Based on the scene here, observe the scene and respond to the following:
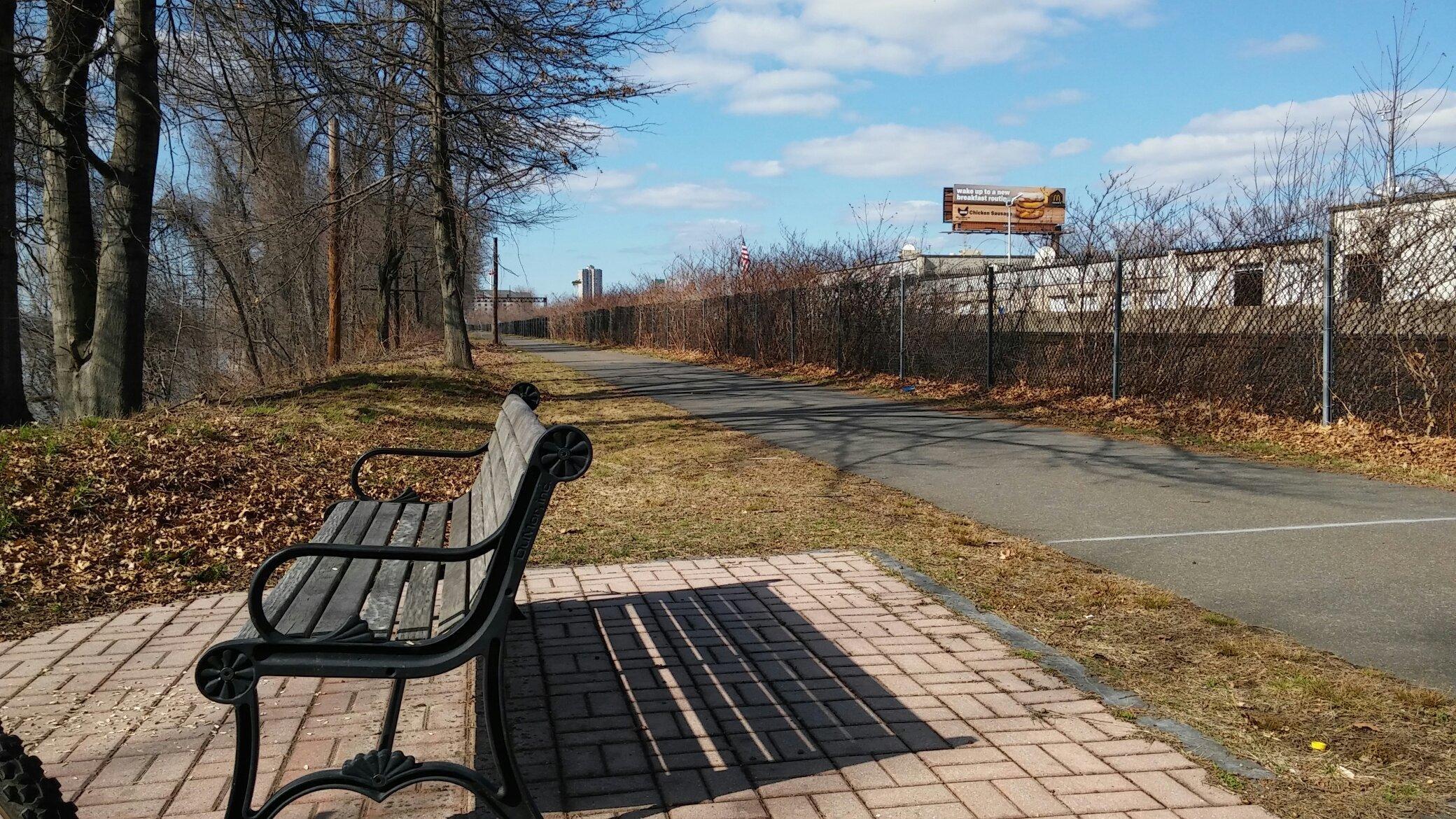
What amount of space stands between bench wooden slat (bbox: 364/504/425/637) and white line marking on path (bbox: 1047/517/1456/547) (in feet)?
12.6

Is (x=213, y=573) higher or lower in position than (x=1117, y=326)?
lower

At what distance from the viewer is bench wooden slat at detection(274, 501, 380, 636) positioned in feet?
9.20

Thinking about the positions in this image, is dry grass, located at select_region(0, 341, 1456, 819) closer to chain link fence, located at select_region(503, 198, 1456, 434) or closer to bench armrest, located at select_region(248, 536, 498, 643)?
bench armrest, located at select_region(248, 536, 498, 643)

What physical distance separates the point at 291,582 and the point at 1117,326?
11.6 meters

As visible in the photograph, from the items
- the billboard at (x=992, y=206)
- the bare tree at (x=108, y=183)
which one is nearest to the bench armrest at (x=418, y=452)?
the bare tree at (x=108, y=183)

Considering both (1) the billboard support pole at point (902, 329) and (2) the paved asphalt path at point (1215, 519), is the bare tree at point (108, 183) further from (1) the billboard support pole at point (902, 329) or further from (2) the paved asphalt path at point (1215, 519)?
(1) the billboard support pole at point (902, 329)

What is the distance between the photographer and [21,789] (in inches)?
102

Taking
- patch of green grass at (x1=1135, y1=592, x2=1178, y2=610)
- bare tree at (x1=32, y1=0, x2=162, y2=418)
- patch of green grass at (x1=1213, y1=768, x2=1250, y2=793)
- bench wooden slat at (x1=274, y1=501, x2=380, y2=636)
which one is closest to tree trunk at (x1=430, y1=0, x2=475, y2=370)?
bare tree at (x1=32, y1=0, x2=162, y2=418)

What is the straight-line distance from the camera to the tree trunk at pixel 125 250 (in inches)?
411

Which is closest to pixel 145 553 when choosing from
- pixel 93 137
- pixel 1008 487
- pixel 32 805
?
pixel 32 805

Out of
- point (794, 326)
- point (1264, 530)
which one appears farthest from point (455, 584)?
point (794, 326)

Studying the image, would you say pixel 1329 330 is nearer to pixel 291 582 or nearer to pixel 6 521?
pixel 291 582

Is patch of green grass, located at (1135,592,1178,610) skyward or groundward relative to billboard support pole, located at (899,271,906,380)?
groundward

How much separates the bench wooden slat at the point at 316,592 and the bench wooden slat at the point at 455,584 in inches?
12.0
